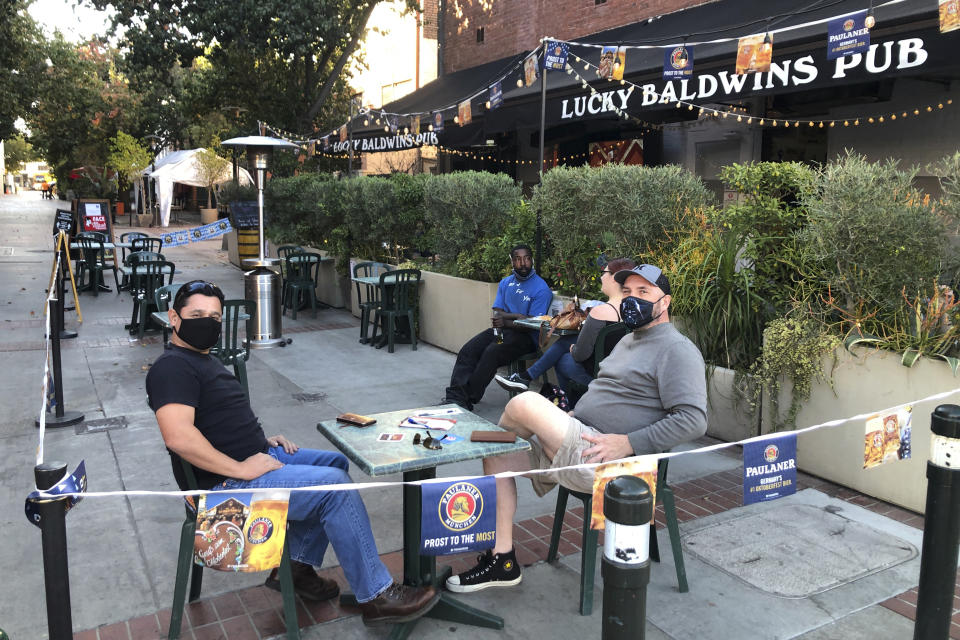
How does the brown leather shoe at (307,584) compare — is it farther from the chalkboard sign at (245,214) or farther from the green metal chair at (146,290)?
the chalkboard sign at (245,214)

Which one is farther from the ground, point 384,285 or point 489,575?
point 384,285

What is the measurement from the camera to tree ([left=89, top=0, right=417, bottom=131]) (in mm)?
15688

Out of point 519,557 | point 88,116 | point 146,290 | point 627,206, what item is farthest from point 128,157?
point 519,557

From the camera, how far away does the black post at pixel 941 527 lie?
9.18 feet

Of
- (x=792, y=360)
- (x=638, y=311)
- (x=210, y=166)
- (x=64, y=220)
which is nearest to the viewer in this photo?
(x=638, y=311)

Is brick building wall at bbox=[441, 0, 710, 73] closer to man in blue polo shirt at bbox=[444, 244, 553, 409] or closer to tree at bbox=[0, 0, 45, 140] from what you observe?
man in blue polo shirt at bbox=[444, 244, 553, 409]

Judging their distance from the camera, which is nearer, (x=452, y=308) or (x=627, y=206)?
(x=627, y=206)

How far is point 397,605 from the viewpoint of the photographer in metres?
3.12

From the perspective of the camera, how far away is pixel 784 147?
11.3 m

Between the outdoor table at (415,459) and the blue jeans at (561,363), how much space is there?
2391mm

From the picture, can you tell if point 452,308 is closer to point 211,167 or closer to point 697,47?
point 697,47

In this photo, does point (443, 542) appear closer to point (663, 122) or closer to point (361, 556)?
point (361, 556)

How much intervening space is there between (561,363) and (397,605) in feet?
10.4

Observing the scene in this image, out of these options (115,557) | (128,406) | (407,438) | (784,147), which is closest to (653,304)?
(407,438)
